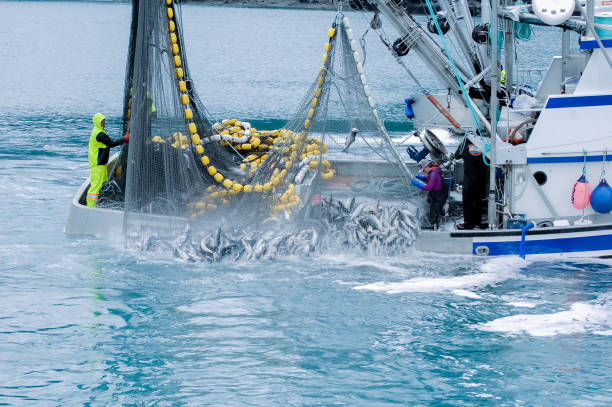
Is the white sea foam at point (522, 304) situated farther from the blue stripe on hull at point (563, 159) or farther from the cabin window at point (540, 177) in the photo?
the blue stripe on hull at point (563, 159)

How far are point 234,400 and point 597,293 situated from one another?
16.2ft

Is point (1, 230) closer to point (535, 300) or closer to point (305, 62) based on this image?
point (535, 300)

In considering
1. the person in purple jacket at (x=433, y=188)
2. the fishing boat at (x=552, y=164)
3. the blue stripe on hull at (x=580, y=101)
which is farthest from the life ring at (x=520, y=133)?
the person in purple jacket at (x=433, y=188)

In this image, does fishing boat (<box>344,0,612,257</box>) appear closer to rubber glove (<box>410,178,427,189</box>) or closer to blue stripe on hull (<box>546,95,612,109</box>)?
blue stripe on hull (<box>546,95,612,109</box>)

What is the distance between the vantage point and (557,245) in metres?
11.0

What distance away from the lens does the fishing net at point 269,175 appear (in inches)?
441

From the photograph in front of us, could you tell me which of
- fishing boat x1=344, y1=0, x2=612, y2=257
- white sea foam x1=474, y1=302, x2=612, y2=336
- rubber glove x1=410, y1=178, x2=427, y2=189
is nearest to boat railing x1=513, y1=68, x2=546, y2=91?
fishing boat x1=344, y1=0, x2=612, y2=257

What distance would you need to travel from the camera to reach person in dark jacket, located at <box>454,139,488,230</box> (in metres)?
11.1

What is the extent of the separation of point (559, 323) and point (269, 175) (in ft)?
13.5

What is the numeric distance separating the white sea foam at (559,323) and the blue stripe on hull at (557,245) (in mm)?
1059

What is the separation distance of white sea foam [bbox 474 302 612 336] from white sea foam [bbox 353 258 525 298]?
2.55ft

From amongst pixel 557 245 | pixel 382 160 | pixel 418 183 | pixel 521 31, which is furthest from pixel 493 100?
pixel 521 31

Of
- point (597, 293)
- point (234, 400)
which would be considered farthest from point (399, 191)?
point (234, 400)

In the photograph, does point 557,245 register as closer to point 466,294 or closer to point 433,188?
point 466,294
